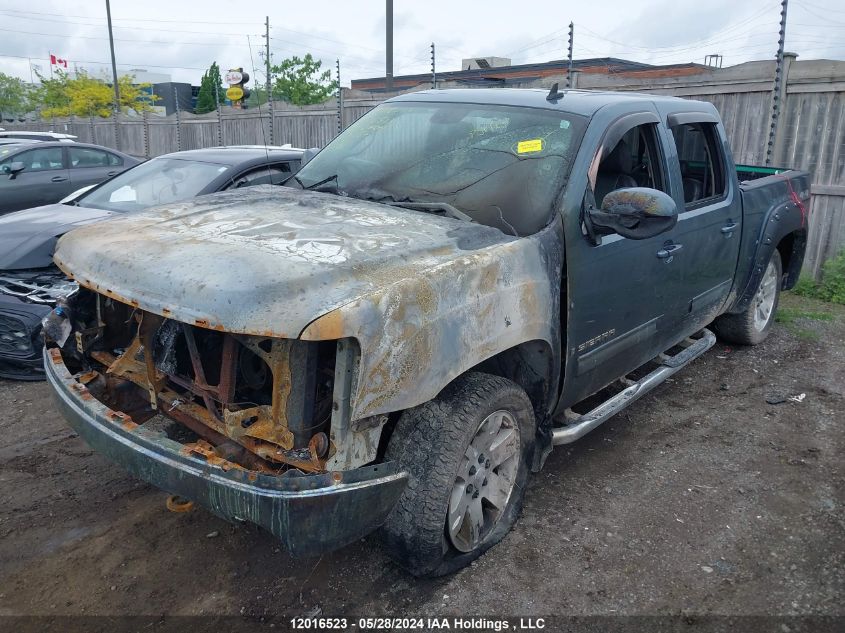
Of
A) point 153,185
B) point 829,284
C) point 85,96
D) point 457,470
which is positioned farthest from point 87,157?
point 85,96

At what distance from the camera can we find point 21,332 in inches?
192

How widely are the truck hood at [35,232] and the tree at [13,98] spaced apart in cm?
5382

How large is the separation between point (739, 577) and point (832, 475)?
4.44 ft

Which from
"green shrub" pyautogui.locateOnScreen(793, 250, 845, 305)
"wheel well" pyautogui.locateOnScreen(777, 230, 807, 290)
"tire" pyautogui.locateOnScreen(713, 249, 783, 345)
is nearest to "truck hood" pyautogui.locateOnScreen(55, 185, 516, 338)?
"tire" pyautogui.locateOnScreen(713, 249, 783, 345)

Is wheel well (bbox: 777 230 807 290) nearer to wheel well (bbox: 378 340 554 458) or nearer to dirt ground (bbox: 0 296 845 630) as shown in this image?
dirt ground (bbox: 0 296 845 630)

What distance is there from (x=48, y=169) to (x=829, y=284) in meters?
10.3

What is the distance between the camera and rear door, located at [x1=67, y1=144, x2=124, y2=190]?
33.1ft

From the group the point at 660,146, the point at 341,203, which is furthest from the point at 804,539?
the point at 341,203

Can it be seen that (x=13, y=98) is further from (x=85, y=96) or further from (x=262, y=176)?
(x=262, y=176)

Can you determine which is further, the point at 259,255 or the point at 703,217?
the point at 703,217

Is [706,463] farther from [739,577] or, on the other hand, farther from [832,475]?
[739,577]

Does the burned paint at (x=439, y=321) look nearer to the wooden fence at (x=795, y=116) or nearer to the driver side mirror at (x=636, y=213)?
the driver side mirror at (x=636, y=213)

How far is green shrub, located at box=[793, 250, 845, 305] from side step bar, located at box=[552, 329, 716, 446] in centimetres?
383

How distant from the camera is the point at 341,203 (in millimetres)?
3502
